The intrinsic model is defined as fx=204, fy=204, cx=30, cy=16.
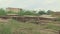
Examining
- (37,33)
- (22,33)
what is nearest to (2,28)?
(22,33)

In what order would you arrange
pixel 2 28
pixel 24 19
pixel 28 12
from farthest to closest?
pixel 28 12, pixel 24 19, pixel 2 28

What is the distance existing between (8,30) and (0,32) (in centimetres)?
40

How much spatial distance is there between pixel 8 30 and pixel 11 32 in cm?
20

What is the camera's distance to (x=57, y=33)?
12438mm

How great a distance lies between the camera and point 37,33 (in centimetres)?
1062

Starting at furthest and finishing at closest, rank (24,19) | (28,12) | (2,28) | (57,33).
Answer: (28,12) → (24,19) → (57,33) → (2,28)

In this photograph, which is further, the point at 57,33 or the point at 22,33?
the point at 57,33

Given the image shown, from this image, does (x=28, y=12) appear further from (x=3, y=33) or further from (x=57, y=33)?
(x=3, y=33)

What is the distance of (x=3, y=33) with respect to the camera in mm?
9852

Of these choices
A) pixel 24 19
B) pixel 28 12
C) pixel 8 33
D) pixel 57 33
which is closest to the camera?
pixel 8 33

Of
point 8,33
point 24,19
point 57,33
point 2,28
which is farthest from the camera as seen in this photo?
point 24,19

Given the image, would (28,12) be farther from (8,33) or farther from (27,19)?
(8,33)

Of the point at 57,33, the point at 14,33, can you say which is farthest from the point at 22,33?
the point at 57,33

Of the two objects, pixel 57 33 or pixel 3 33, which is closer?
pixel 3 33
